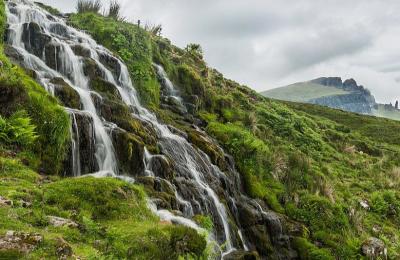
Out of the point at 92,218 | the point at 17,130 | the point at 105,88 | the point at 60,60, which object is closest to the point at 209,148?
the point at 105,88

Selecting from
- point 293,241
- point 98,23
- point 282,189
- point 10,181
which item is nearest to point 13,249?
point 10,181

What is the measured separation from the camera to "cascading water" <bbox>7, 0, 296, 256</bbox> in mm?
13281

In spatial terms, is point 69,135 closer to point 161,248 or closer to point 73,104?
point 73,104

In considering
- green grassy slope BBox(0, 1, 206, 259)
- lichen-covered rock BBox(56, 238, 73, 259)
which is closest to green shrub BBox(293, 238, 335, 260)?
green grassy slope BBox(0, 1, 206, 259)

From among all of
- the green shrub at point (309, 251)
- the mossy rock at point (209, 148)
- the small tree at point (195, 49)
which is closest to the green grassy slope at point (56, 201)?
the mossy rock at point (209, 148)

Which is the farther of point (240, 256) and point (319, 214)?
point (319, 214)

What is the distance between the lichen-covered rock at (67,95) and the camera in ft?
49.0

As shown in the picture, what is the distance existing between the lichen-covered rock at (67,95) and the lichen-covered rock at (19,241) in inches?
339

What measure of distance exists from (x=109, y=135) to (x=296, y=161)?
1213 centimetres

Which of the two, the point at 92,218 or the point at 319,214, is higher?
the point at 92,218

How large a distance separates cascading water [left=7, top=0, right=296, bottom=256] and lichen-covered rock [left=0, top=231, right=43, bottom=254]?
4.47m

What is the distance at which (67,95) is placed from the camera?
15.1m

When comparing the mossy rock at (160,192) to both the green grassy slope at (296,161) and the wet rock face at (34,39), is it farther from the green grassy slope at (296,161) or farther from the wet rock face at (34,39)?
the wet rock face at (34,39)

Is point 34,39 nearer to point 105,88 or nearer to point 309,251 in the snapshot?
point 105,88
